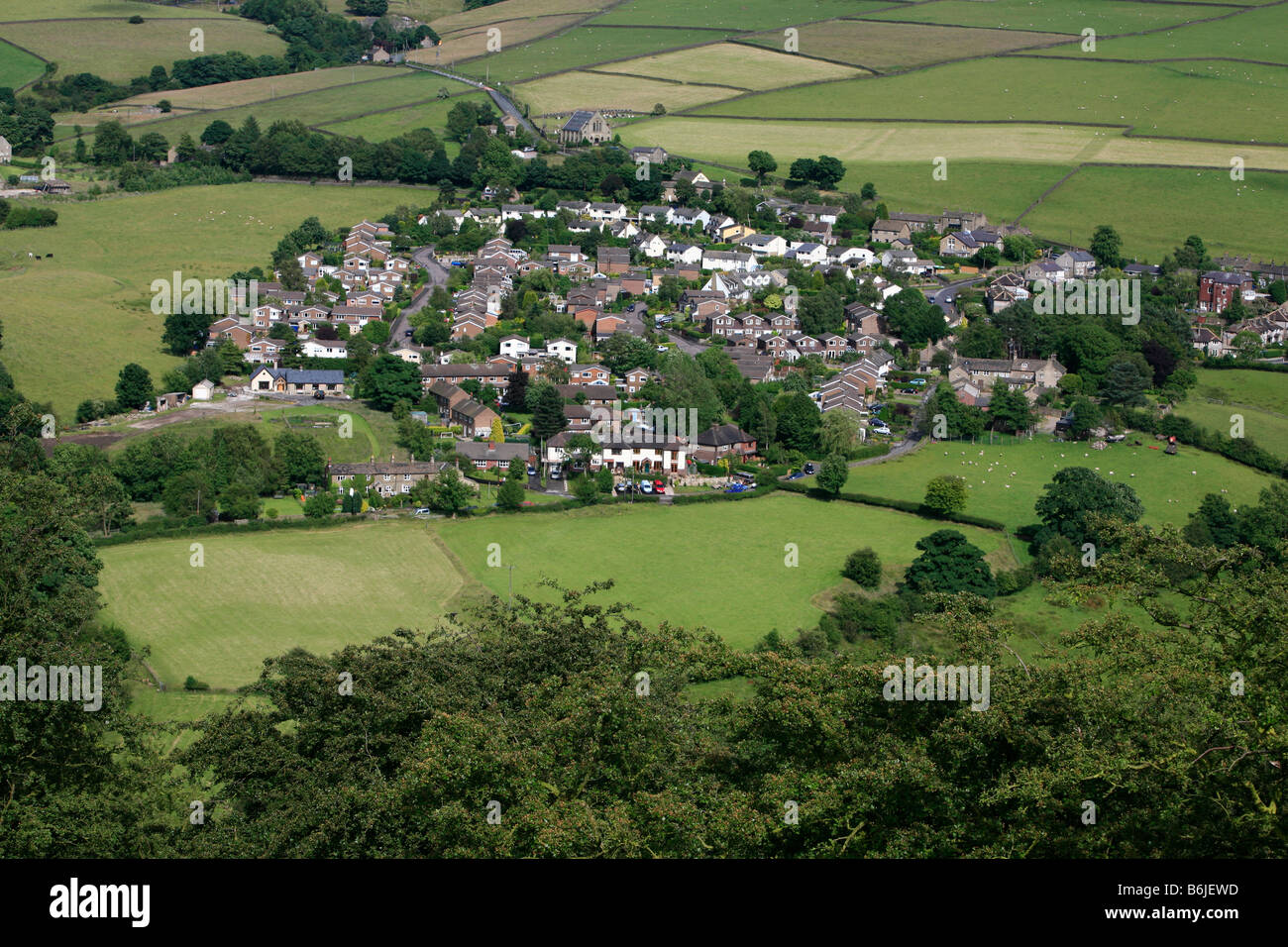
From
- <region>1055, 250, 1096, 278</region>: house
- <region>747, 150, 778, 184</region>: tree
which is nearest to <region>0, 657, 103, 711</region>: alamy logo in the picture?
<region>1055, 250, 1096, 278</region>: house

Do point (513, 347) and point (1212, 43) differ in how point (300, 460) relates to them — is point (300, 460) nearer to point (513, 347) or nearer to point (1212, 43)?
point (513, 347)

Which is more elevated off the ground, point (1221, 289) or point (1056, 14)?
point (1056, 14)

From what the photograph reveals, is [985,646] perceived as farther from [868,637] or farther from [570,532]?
[570,532]

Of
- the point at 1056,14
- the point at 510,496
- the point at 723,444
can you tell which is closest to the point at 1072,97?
the point at 1056,14

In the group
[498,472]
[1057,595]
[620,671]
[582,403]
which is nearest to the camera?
[1057,595]

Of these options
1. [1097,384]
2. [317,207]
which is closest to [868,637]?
[1097,384]
